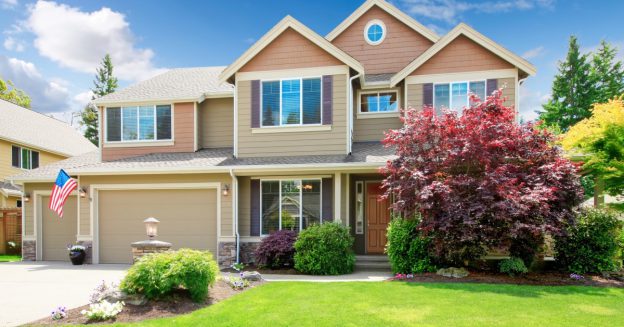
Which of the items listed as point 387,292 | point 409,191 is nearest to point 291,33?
point 409,191

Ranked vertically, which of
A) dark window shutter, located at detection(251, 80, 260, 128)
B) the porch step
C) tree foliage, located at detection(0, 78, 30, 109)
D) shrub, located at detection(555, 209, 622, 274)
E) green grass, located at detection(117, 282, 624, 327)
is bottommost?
the porch step

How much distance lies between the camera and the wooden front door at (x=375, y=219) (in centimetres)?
1313

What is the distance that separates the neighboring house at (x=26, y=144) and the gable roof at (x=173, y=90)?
7584 millimetres

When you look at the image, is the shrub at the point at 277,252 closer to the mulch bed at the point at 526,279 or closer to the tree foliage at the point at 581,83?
the mulch bed at the point at 526,279

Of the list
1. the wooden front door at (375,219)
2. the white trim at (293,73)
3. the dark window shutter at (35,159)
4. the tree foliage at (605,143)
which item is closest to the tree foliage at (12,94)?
the dark window shutter at (35,159)

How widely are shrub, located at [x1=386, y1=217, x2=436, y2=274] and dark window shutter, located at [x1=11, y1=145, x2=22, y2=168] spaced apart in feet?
63.6

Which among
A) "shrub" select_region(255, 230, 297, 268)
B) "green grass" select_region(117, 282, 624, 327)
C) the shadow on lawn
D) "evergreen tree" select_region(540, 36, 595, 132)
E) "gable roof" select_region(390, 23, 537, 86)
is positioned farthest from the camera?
"evergreen tree" select_region(540, 36, 595, 132)

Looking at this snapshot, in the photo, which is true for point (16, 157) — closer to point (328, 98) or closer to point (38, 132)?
point (38, 132)

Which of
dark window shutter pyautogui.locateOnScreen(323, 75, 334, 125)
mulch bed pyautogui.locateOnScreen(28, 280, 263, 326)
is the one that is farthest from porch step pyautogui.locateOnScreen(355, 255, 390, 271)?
mulch bed pyautogui.locateOnScreen(28, 280, 263, 326)

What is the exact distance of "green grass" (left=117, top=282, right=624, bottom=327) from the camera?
6062mm

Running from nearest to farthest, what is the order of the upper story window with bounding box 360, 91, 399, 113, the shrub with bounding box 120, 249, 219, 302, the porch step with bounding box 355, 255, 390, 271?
the shrub with bounding box 120, 249, 219, 302, the porch step with bounding box 355, 255, 390, 271, the upper story window with bounding box 360, 91, 399, 113

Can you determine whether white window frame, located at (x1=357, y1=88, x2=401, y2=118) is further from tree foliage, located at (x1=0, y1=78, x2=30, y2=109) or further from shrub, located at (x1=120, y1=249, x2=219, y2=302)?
tree foliage, located at (x1=0, y1=78, x2=30, y2=109)

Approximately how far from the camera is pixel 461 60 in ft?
42.9

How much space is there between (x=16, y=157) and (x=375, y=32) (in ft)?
60.0
